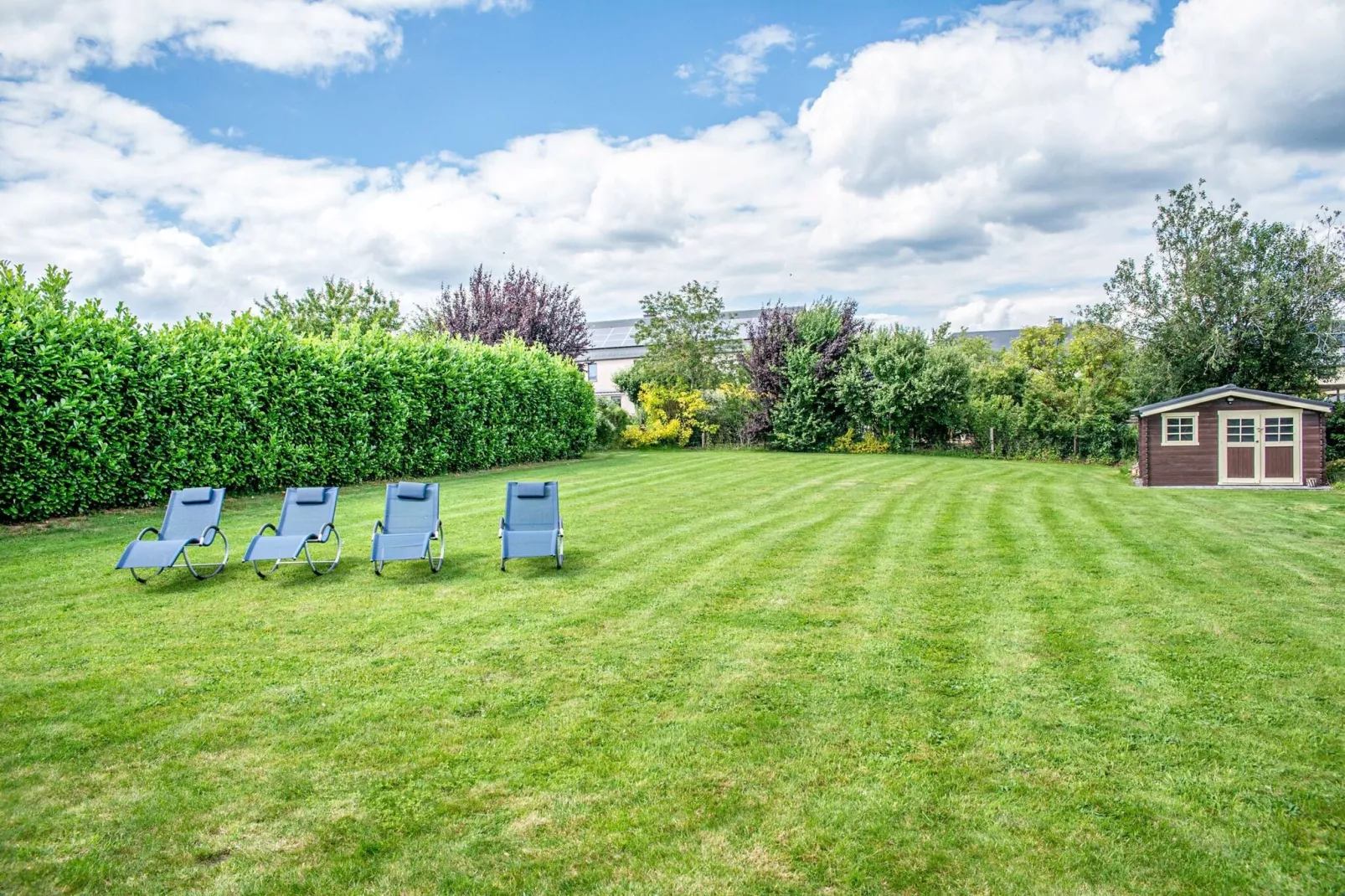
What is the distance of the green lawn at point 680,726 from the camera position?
300cm

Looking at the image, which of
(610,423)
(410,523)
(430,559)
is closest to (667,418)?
(610,423)

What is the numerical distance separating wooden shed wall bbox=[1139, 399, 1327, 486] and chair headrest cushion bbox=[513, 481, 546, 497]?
53.3 feet

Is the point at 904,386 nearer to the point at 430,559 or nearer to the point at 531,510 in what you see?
the point at 531,510

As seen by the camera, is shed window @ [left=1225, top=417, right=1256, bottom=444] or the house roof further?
shed window @ [left=1225, top=417, right=1256, bottom=444]

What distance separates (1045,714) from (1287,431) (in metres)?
18.2

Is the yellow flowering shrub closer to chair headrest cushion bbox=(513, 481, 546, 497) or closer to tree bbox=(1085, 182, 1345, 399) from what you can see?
tree bbox=(1085, 182, 1345, 399)

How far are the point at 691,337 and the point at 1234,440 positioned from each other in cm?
2093

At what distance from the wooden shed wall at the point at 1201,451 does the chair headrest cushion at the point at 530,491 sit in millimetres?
16233

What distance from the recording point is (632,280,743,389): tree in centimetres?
3331

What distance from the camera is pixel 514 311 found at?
105 ft

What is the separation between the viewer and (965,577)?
7621 mm

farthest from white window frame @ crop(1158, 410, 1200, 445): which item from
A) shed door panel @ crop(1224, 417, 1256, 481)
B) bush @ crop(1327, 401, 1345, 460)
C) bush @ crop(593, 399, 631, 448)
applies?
bush @ crop(593, 399, 631, 448)

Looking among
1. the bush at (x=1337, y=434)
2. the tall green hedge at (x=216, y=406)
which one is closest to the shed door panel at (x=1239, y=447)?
the bush at (x=1337, y=434)

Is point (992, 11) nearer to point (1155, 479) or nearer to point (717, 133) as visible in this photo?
point (717, 133)
